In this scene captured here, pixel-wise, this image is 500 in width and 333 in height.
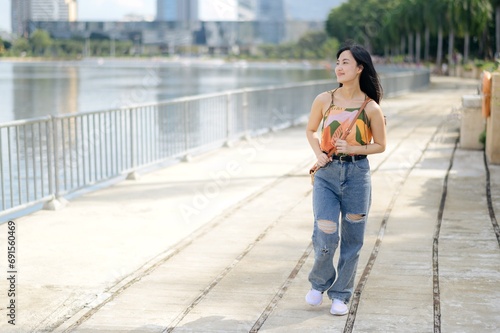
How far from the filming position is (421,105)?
31938mm

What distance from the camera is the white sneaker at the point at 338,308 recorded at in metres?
6.40

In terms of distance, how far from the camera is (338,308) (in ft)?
21.0

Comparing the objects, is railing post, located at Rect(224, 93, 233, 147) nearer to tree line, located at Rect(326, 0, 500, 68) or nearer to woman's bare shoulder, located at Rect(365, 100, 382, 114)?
woman's bare shoulder, located at Rect(365, 100, 382, 114)

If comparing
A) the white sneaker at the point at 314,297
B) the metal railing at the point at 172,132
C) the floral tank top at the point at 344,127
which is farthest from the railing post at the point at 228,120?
Result: the floral tank top at the point at 344,127

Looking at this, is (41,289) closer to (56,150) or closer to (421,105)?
(56,150)

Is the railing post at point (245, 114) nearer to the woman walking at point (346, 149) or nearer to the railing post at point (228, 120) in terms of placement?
the railing post at point (228, 120)

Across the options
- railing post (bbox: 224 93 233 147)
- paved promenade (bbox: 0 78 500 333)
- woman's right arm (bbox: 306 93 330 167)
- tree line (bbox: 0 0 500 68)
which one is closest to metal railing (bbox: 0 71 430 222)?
railing post (bbox: 224 93 233 147)

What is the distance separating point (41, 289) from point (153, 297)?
0.91m

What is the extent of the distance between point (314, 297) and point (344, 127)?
1.20m

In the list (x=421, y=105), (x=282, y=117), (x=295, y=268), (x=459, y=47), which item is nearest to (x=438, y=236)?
(x=295, y=268)

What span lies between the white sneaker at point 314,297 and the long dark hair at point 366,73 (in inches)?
53.8

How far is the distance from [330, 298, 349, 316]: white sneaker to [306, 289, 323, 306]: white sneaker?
0.48 feet

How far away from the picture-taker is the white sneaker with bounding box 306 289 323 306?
655cm

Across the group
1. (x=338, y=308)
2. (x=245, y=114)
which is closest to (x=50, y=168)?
(x=338, y=308)
